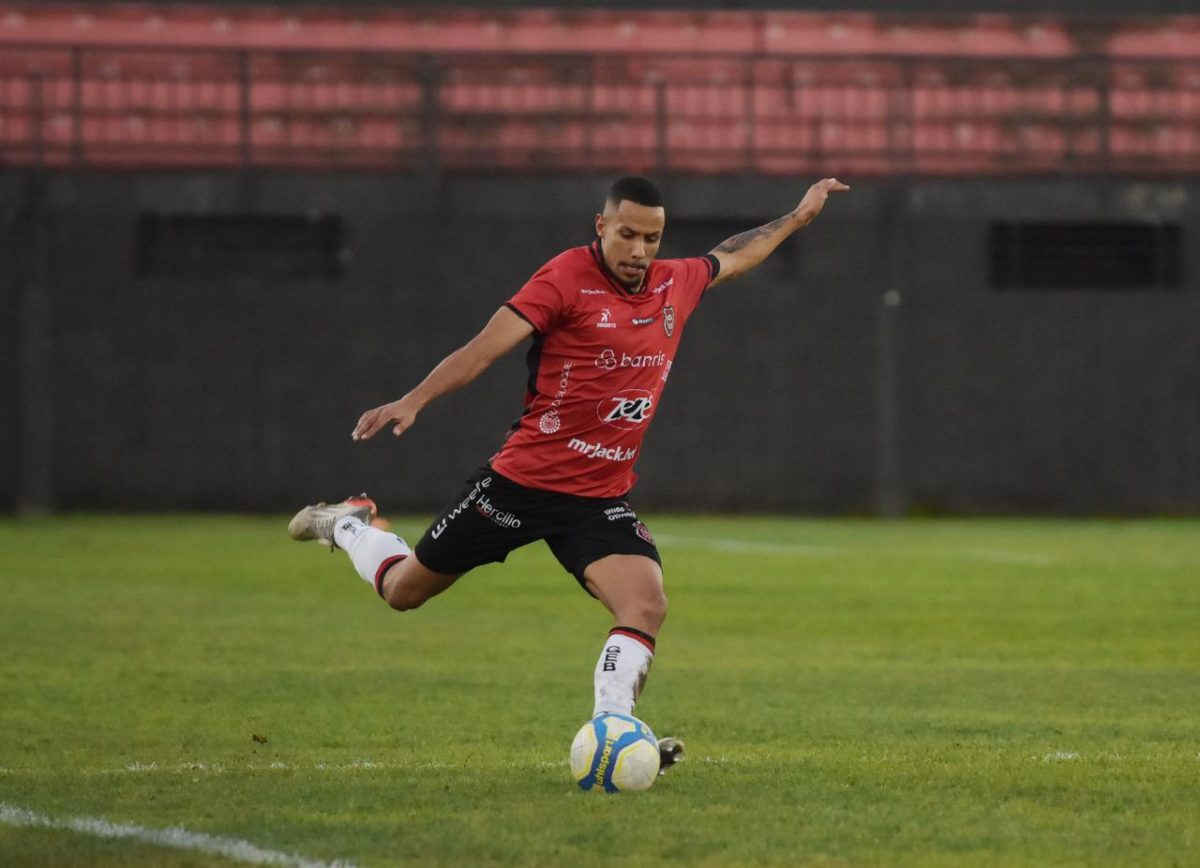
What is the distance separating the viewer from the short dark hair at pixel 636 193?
725 centimetres

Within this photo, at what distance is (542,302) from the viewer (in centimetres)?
720

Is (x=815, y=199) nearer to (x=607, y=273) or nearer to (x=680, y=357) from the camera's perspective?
(x=607, y=273)

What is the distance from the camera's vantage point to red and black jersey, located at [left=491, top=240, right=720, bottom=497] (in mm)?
7312

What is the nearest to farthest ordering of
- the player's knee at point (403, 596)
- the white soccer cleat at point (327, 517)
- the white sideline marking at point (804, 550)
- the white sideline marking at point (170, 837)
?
the white sideline marking at point (170, 837)
the player's knee at point (403, 596)
the white soccer cleat at point (327, 517)
the white sideline marking at point (804, 550)

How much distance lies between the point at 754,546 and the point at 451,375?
13.9 m

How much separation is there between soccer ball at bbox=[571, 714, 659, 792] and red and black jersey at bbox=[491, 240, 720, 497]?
1.06m

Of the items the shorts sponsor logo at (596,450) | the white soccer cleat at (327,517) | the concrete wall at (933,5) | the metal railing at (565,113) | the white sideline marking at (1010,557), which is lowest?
the white sideline marking at (1010,557)

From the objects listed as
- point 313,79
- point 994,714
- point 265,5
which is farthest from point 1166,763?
point 265,5

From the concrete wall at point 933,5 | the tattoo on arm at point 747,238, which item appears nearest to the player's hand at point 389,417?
the tattoo on arm at point 747,238

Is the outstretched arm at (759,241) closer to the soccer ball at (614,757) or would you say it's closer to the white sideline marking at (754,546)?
the soccer ball at (614,757)

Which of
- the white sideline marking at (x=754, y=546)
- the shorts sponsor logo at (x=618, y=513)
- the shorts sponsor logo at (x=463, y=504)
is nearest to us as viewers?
the shorts sponsor logo at (x=618, y=513)

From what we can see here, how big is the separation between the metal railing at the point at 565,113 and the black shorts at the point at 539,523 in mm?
18824

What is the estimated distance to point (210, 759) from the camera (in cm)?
767

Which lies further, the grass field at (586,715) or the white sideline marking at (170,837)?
the grass field at (586,715)
